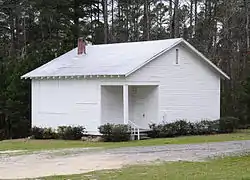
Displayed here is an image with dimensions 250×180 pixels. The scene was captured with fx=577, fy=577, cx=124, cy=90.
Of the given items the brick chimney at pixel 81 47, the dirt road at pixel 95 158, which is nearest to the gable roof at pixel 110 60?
the brick chimney at pixel 81 47

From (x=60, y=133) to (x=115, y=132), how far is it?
183 inches

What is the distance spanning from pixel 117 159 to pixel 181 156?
225 centimetres

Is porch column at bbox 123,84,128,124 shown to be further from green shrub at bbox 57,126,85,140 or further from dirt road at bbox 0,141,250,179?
dirt road at bbox 0,141,250,179

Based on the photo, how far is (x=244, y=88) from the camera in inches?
1567

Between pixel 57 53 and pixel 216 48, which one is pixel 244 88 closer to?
pixel 216 48

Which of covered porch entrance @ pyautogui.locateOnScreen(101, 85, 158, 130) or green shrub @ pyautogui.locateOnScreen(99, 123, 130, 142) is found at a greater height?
covered porch entrance @ pyautogui.locateOnScreen(101, 85, 158, 130)

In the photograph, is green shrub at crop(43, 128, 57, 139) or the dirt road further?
green shrub at crop(43, 128, 57, 139)

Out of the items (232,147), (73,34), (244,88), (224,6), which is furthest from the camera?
(73,34)

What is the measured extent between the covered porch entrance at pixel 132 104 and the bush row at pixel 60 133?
1535 millimetres

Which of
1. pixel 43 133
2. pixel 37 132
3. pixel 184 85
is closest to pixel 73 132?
pixel 43 133

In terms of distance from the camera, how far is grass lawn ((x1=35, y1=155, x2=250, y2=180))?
14059mm

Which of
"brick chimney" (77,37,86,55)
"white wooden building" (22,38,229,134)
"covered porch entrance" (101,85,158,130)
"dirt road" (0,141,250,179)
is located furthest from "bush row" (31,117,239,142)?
"brick chimney" (77,37,86,55)

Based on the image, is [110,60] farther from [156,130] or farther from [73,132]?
[156,130]

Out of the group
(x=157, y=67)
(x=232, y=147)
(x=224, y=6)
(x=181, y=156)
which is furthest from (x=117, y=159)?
(x=224, y=6)
